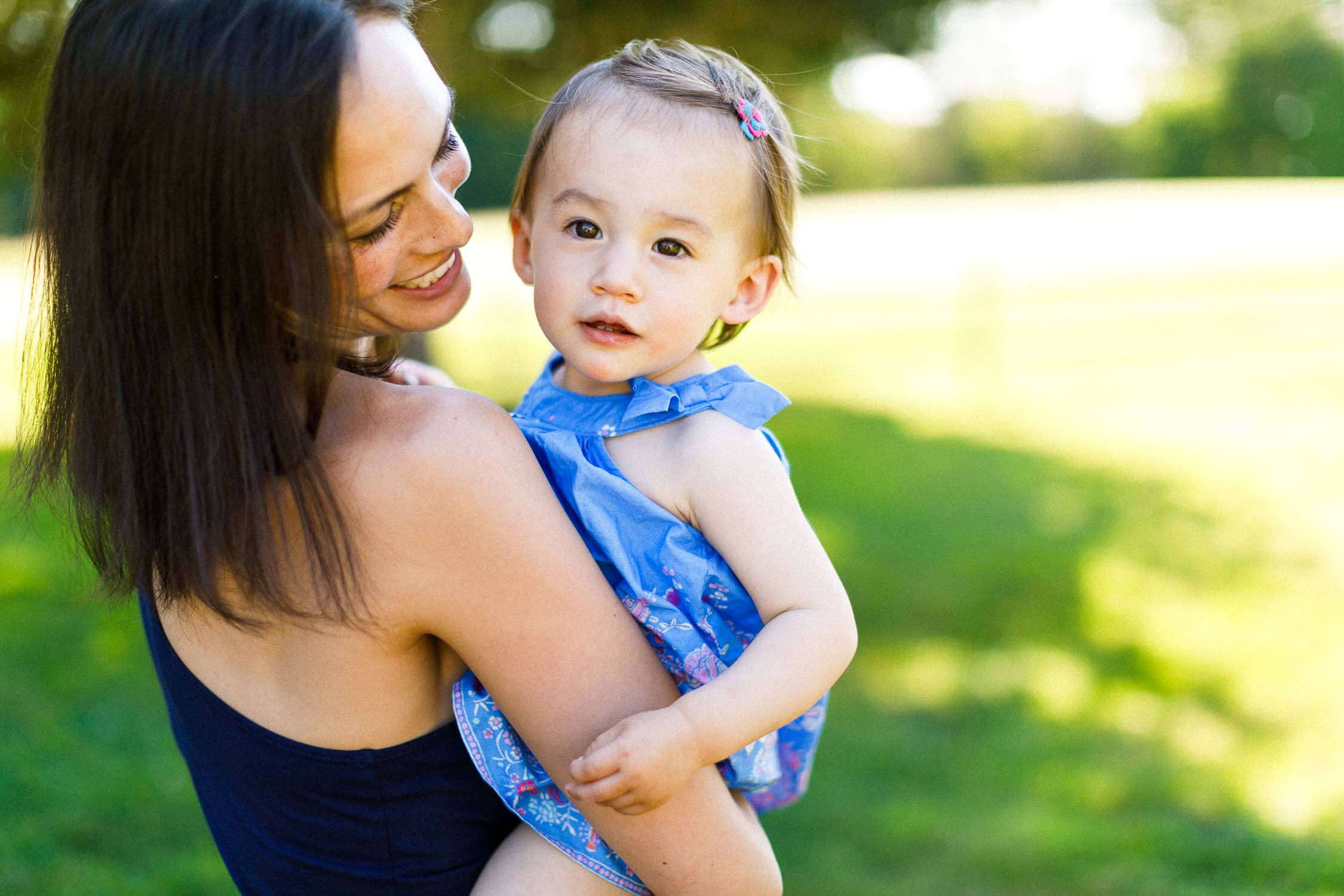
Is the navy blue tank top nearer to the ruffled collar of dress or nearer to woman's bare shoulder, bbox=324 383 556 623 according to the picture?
woman's bare shoulder, bbox=324 383 556 623

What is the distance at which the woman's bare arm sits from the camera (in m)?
1.27

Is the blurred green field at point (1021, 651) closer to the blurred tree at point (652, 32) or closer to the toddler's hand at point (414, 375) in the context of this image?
the toddler's hand at point (414, 375)

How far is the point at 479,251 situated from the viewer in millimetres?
22656

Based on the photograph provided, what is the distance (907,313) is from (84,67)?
1646 cm

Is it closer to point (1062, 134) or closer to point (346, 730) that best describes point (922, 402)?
point (346, 730)

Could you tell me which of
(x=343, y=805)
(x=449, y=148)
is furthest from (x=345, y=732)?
(x=449, y=148)

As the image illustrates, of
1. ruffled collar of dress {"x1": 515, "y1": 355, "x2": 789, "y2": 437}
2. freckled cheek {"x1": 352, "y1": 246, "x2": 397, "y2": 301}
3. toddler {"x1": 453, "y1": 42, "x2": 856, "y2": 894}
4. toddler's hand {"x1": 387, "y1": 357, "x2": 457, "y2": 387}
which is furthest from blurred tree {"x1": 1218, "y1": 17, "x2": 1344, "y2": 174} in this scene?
freckled cheek {"x1": 352, "y1": 246, "x2": 397, "y2": 301}

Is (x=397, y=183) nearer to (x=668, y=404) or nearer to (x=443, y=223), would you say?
(x=443, y=223)

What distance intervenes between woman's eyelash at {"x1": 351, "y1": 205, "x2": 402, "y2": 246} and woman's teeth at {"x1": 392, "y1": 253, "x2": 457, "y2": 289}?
0.41 feet

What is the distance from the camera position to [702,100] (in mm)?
1688

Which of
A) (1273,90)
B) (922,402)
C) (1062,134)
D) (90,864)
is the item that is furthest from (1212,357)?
(1062,134)

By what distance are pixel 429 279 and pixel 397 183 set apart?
22 cm

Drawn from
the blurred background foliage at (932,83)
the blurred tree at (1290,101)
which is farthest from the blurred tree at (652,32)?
the blurred tree at (1290,101)

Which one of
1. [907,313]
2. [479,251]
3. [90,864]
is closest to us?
[90,864]
